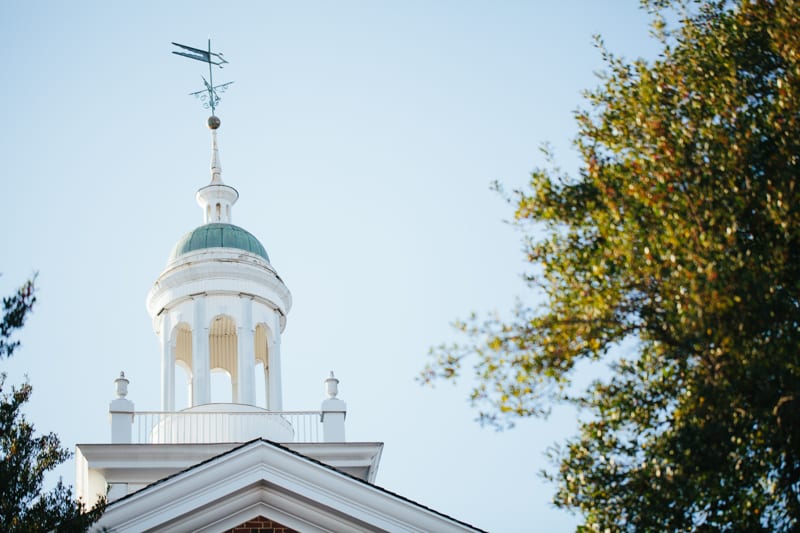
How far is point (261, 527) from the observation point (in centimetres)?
1914

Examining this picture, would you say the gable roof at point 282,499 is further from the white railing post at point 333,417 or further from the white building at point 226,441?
the white railing post at point 333,417

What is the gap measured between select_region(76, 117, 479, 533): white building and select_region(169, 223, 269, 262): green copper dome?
0.10 feet

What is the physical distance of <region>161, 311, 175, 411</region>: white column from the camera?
1051 inches

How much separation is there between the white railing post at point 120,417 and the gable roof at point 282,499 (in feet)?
19.1

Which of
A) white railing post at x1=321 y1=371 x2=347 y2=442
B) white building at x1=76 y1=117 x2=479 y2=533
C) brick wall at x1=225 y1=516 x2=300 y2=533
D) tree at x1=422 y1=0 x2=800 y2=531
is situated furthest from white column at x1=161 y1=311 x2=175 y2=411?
tree at x1=422 y1=0 x2=800 y2=531

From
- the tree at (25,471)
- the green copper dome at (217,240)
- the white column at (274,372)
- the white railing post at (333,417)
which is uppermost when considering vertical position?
the green copper dome at (217,240)

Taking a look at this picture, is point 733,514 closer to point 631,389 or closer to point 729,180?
point 631,389

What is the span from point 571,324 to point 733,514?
8.02ft

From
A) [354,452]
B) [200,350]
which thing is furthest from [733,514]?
[200,350]

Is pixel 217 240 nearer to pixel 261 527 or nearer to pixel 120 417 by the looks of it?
pixel 120 417

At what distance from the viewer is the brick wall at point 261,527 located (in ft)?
62.6

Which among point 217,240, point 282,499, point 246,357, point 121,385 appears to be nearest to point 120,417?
point 121,385

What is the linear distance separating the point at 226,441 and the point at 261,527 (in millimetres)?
6419

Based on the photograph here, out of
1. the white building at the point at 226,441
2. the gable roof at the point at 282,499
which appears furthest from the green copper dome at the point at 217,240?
the gable roof at the point at 282,499
